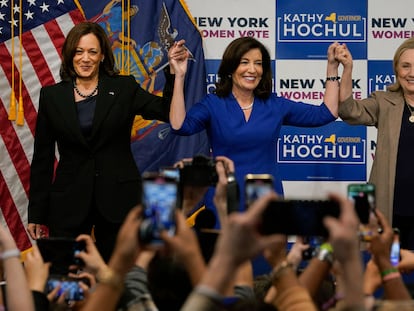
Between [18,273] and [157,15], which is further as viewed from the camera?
[157,15]

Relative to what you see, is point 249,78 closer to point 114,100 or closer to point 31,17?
point 114,100

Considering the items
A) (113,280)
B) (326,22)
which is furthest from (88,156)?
(113,280)

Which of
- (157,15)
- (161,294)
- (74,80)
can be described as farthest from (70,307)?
(157,15)

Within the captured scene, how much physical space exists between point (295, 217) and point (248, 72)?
2.32m

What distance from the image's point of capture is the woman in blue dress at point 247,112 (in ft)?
13.5

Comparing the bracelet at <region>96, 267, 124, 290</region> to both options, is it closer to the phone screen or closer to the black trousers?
the phone screen

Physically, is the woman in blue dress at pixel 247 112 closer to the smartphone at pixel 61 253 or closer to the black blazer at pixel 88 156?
the black blazer at pixel 88 156

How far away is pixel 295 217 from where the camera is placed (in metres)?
1.94

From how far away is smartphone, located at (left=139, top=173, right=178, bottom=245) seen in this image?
191 cm

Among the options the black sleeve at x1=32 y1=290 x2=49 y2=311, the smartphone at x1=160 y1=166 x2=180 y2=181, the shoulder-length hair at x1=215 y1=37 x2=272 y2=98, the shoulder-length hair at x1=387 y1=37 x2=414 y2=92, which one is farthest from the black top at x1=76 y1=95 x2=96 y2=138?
the black sleeve at x1=32 y1=290 x2=49 y2=311

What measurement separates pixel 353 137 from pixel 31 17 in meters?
2.13

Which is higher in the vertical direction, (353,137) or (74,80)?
(74,80)

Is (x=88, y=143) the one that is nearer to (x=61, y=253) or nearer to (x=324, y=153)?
(x=61, y=253)

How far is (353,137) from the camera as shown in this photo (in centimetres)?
545
